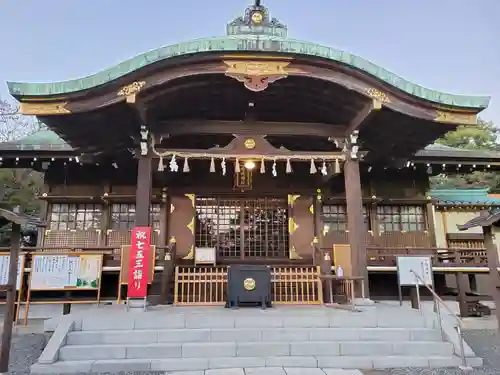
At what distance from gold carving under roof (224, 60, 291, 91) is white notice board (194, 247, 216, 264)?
531 centimetres

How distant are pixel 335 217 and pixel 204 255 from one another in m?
4.28

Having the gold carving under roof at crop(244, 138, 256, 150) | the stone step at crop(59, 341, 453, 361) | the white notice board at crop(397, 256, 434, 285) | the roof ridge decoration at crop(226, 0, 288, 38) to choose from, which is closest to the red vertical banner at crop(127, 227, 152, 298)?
A: the stone step at crop(59, 341, 453, 361)

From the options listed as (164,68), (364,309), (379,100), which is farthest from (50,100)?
(364,309)

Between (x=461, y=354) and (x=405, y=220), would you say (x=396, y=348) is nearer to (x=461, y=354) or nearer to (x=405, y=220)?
(x=461, y=354)

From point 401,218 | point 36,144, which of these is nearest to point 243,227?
point 401,218

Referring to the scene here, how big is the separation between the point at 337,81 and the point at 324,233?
5.41 m

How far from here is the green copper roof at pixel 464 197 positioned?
13292mm

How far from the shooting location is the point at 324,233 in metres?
11.7

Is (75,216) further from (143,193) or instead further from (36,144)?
(143,193)

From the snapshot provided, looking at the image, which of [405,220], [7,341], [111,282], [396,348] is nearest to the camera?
[7,341]

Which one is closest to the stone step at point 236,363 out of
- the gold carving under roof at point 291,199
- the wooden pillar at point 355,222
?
the wooden pillar at point 355,222

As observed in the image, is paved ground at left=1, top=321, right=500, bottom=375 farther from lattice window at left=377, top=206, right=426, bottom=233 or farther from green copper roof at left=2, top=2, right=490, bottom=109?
green copper roof at left=2, top=2, right=490, bottom=109

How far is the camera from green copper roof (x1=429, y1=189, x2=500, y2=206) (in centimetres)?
1329

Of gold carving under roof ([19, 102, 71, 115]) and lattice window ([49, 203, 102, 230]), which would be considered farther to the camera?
lattice window ([49, 203, 102, 230])
